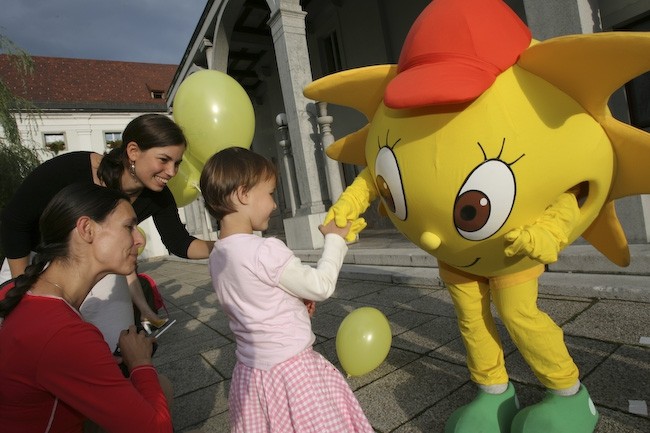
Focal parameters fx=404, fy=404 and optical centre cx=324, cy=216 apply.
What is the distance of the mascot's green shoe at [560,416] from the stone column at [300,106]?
5.86 meters

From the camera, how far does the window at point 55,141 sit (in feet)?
58.4

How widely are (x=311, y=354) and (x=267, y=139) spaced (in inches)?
582

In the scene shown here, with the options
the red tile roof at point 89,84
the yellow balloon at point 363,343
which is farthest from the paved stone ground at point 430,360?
the red tile roof at point 89,84

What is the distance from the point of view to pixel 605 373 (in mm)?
2086

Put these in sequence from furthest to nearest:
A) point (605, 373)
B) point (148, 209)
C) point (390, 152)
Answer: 1. point (148, 209)
2. point (605, 373)
3. point (390, 152)

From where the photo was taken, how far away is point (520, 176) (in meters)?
1.44

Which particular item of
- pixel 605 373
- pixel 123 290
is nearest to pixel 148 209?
pixel 123 290

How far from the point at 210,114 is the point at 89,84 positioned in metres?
23.3

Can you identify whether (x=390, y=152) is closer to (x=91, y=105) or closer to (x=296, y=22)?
(x=296, y=22)

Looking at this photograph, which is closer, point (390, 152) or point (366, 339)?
point (390, 152)

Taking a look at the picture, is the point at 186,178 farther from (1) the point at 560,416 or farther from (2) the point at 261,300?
(1) the point at 560,416

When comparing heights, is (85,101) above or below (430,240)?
above

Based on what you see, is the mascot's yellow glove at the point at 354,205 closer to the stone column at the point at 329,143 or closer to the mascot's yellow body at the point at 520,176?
the mascot's yellow body at the point at 520,176

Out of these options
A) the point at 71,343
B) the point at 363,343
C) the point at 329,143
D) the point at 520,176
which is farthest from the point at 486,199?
the point at 329,143
